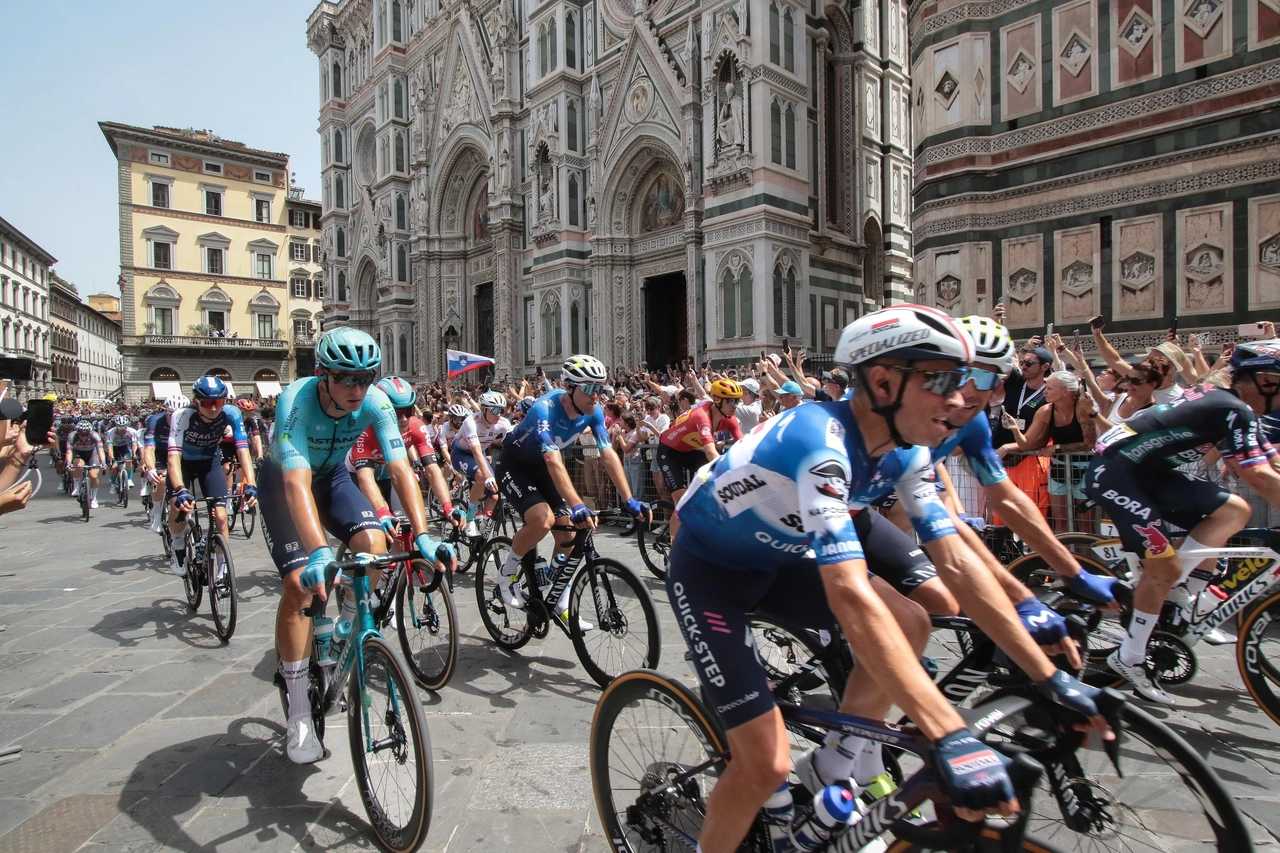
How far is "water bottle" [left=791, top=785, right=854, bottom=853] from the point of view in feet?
6.84

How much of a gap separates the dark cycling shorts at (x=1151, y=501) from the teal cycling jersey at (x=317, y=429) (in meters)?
4.10

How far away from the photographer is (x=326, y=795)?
3375mm

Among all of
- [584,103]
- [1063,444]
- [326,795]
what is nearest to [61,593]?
[326,795]

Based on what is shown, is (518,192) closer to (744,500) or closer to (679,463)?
(679,463)

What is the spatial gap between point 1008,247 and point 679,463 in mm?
10191

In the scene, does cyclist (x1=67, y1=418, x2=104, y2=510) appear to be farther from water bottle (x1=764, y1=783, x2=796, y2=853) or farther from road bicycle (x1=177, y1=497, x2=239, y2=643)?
water bottle (x1=764, y1=783, x2=796, y2=853)

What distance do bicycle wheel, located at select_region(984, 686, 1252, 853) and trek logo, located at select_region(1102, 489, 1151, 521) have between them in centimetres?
251

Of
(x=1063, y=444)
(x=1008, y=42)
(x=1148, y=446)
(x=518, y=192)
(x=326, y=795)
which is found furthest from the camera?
(x=518, y=192)

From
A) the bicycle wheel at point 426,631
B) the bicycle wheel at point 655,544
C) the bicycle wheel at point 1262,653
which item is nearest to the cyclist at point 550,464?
the bicycle wheel at point 426,631

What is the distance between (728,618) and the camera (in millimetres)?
2328

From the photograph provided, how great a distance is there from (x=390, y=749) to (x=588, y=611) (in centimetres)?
199

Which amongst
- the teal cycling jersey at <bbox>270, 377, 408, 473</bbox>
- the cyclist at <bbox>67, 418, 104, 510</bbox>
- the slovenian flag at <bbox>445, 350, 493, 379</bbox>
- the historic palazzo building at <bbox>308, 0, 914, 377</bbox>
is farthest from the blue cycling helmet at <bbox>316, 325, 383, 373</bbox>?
the slovenian flag at <bbox>445, 350, 493, 379</bbox>

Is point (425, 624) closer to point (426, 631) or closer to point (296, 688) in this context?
point (426, 631)

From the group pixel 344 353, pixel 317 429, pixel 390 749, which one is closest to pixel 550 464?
pixel 317 429
